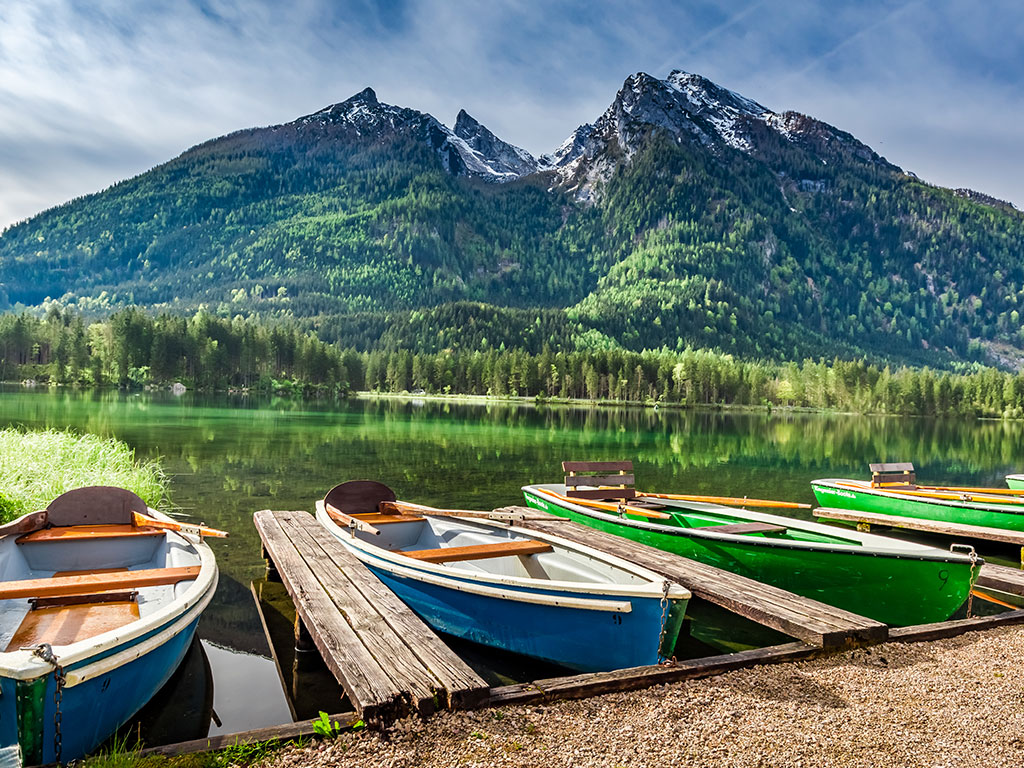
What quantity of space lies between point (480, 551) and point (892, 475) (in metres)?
17.8

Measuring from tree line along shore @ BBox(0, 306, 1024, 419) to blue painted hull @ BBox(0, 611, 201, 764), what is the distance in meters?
139

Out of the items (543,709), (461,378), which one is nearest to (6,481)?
(543,709)

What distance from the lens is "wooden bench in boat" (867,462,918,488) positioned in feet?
71.9

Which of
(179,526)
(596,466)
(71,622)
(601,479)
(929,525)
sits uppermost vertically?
(596,466)

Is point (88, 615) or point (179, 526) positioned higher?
point (179, 526)

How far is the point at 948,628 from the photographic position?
904cm

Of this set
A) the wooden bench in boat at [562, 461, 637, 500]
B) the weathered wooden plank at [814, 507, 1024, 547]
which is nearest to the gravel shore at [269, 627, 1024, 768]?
the wooden bench in boat at [562, 461, 637, 500]

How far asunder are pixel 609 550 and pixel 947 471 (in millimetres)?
38131

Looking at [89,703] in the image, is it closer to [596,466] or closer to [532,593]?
[532,593]

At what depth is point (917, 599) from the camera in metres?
10.4

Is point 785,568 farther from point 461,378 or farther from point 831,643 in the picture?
point 461,378

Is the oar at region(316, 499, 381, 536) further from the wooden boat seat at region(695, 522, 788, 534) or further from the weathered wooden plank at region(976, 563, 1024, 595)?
the weathered wooden plank at region(976, 563, 1024, 595)

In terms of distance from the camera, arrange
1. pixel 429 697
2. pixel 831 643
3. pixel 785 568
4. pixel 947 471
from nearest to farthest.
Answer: pixel 429 697, pixel 831 643, pixel 785 568, pixel 947 471

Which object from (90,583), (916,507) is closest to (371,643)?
(90,583)
